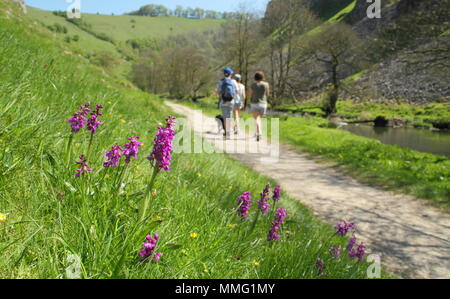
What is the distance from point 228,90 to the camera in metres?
12.8

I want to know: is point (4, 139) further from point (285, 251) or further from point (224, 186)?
point (224, 186)

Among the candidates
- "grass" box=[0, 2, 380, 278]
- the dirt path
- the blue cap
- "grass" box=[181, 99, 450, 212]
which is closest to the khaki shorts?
the blue cap

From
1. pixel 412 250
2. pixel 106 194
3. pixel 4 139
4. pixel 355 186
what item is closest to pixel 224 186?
pixel 106 194

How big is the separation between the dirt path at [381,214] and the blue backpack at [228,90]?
3.50 m

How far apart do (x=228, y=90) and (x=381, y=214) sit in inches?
313

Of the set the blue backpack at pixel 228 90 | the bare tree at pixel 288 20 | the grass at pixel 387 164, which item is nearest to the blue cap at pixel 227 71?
the blue backpack at pixel 228 90

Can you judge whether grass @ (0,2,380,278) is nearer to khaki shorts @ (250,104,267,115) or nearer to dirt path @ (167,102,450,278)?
dirt path @ (167,102,450,278)

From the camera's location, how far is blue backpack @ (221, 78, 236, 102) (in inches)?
500

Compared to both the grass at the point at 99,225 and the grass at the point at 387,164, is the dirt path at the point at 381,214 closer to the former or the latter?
the grass at the point at 387,164

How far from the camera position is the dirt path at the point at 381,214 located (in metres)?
4.66

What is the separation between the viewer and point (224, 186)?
4.38 metres

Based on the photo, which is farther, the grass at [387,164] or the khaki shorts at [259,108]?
the khaki shorts at [259,108]

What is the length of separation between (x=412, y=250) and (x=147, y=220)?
4.65 meters

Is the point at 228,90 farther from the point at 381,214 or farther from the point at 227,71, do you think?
the point at 381,214
